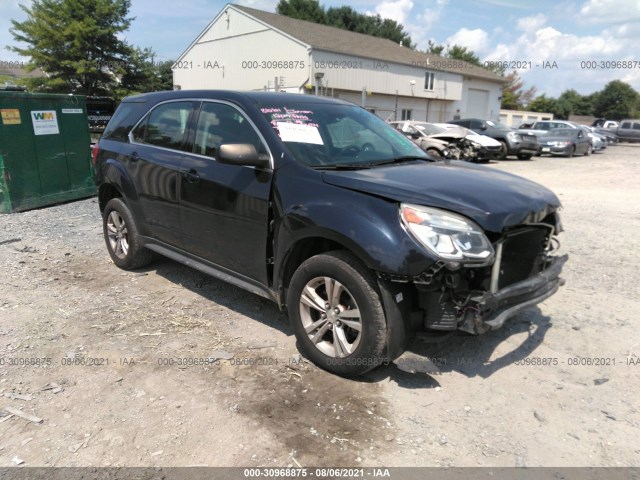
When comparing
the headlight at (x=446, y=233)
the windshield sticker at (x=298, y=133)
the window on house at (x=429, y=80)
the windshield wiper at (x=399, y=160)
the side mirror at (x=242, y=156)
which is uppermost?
the window on house at (x=429, y=80)

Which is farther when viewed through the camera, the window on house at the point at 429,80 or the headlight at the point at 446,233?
the window on house at the point at 429,80

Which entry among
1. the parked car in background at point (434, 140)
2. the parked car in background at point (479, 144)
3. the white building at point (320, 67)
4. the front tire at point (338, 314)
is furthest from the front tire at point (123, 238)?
the white building at point (320, 67)

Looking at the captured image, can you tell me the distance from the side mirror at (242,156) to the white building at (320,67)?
76.2 ft

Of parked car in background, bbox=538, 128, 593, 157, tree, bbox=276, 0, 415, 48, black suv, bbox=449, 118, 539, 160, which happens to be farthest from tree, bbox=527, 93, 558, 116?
black suv, bbox=449, 118, 539, 160

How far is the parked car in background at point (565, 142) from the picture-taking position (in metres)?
21.8

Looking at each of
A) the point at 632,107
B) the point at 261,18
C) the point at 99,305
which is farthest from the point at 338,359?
the point at 632,107

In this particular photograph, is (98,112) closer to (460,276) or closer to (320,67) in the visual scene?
(320,67)

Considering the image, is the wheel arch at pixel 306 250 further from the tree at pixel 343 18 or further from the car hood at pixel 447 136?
the tree at pixel 343 18

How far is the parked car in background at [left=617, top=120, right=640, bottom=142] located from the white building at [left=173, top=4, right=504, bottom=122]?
1192 cm

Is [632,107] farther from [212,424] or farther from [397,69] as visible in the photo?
[212,424]

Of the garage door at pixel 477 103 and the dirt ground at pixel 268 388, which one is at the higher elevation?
the garage door at pixel 477 103

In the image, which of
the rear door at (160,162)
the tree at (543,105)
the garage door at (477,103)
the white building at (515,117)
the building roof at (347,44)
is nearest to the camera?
the rear door at (160,162)

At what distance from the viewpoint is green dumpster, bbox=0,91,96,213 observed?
26.5 feet

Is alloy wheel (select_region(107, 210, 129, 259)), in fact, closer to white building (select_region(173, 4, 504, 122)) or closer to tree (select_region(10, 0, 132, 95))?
white building (select_region(173, 4, 504, 122))
